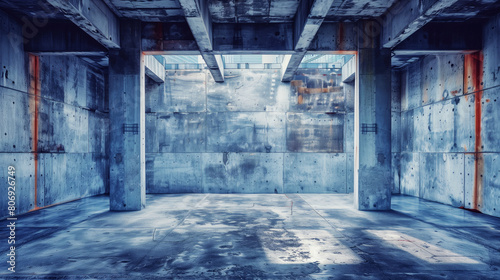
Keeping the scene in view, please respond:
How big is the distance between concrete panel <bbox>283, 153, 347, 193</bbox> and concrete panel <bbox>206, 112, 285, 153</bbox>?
1.01m

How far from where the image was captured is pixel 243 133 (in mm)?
12836

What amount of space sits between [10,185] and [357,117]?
1111 cm

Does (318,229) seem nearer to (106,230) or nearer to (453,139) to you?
(106,230)

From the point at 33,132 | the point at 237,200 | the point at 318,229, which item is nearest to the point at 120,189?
the point at 33,132

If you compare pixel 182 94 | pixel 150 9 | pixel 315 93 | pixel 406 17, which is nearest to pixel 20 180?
pixel 150 9

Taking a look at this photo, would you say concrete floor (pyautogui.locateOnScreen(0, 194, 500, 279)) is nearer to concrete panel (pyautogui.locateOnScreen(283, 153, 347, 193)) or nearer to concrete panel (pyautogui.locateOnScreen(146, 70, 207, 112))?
concrete panel (pyautogui.locateOnScreen(283, 153, 347, 193))

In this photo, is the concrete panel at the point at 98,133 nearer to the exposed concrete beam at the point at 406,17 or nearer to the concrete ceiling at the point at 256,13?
the concrete ceiling at the point at 256,13

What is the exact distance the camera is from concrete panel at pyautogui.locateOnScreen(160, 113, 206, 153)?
12.8 m

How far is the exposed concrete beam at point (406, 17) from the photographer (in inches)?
252

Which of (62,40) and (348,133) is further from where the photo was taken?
(348,133)

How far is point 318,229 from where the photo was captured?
6.59m

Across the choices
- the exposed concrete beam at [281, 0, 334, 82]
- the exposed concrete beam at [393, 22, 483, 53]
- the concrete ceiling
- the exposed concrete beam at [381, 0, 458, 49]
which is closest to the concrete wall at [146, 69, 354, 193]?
the exposed concrete beam at [281, 0, 334, 82]

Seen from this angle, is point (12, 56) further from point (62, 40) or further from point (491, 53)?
point (491, 53)

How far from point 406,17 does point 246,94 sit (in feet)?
23.9
